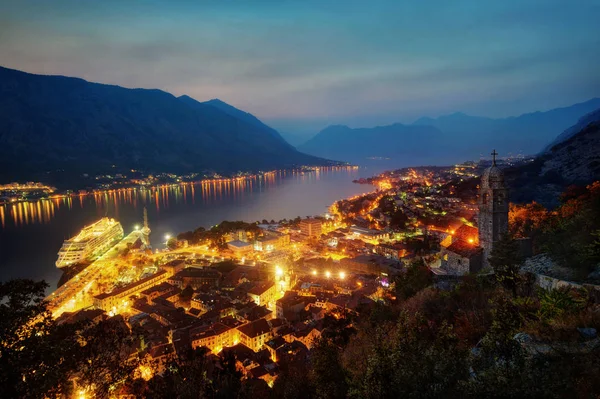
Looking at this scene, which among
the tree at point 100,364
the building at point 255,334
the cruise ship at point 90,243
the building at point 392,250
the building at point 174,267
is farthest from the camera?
the cruise ship at point 90,243

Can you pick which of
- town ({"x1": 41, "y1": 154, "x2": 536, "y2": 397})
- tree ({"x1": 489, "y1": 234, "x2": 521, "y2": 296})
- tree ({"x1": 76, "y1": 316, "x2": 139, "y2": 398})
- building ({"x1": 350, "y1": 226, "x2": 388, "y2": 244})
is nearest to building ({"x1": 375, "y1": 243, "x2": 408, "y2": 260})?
town ({"x1": 41, "y1": 154, "x2": 536, "y2": 397})

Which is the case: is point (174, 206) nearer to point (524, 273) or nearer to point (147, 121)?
point (524, 273)

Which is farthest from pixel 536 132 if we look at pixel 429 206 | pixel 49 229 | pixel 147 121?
pixel 49 229

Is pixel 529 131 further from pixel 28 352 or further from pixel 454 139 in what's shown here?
pixel 28 352

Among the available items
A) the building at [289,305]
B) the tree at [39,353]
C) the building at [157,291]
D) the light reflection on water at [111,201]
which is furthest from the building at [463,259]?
the light reflection on water at [111,201]

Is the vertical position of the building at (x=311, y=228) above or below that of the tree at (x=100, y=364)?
below

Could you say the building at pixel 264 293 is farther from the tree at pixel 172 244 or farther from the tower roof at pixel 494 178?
the tree at pixel 172 244
